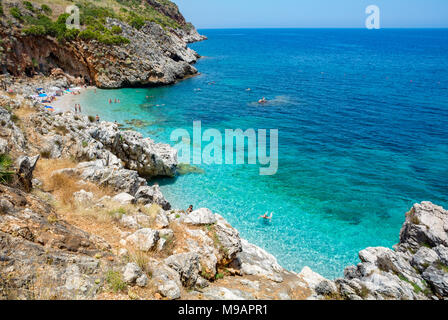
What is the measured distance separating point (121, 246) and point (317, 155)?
26.9 m

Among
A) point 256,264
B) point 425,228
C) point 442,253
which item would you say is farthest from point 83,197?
point 425,228

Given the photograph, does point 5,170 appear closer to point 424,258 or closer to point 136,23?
point 424,258

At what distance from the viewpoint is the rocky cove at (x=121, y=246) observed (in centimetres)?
690

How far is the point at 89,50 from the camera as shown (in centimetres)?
5147

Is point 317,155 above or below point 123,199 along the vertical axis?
below

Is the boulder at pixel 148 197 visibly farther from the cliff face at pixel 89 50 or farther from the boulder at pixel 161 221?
the cliff face at pixel 89 50

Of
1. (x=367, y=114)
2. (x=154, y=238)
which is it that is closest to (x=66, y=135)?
(x=154, y=238)

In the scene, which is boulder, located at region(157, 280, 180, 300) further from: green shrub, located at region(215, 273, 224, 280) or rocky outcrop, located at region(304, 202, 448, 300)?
rocky outcrop, located at region(304, 202, 448, 300)

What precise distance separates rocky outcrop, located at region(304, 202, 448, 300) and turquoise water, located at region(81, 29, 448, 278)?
15.9ft

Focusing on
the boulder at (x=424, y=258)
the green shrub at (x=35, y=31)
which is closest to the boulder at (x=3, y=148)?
the boulder at (x=424, y=258)

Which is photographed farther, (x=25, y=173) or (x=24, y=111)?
(x=24, y=111)

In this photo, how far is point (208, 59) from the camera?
95.5 meters

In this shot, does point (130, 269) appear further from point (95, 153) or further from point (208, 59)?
point (208, 59)

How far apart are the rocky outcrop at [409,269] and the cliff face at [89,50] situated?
5319 centimetres
